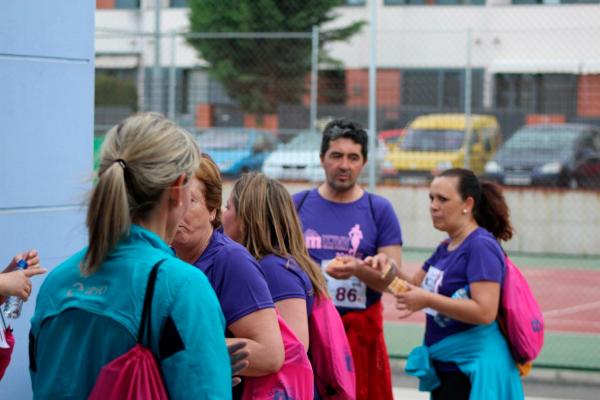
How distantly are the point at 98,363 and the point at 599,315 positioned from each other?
10.2 m

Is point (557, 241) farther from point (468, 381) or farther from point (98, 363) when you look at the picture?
point (98, 363)

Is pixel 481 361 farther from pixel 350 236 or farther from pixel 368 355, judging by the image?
pixel 350 236

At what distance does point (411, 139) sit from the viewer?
1593cm

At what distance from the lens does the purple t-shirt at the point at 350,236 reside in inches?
218

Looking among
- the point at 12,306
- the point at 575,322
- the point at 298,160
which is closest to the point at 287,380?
the point at 12,306

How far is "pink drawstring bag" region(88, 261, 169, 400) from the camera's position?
7.35 feet

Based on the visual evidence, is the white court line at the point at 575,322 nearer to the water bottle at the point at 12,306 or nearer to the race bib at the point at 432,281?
the race bib at the point at 432,281

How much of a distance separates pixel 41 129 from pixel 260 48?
68.9 feet

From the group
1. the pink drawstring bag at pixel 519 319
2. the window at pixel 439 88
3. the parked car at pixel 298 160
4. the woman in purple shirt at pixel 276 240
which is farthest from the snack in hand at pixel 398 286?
the window at pixel 439 88

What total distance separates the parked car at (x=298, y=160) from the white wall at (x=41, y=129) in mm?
9117

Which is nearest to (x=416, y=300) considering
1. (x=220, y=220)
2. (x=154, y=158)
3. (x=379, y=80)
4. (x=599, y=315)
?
(x=220, y=220)

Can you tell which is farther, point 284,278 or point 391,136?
point 391,136

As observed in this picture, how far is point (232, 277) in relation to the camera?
3090 millimetres

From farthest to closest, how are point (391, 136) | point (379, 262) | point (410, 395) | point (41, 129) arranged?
1. point (391, 136)
2. point (410, 395)
3. point (41, 129)
4. point (379, 262)
